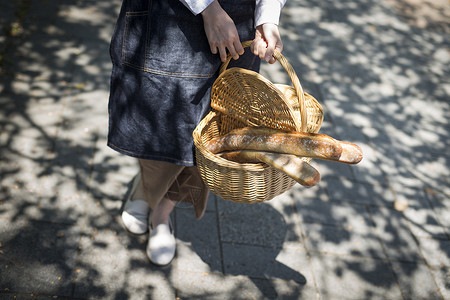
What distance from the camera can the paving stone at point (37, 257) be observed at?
7.84 ft

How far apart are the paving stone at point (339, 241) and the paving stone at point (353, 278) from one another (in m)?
0.06

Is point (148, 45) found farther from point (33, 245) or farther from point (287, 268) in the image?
point (287, 268)

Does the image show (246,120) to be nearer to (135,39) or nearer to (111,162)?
(135,39)

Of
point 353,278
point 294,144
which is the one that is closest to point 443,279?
point 353,278

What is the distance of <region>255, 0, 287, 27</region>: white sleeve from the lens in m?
1.91

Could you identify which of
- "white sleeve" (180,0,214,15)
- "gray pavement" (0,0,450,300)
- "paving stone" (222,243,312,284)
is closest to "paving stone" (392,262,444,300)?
"gray pavement" (0,0,450,300)

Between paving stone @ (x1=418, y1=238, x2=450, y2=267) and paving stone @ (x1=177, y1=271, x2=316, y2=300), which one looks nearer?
A: paving stone @ (x1=177, y1=271, x2=316, y2=300)

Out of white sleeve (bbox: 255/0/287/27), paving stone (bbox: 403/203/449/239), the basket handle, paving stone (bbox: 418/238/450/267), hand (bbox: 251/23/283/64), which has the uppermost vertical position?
white sleeve (bbox: 255/0/287/27)

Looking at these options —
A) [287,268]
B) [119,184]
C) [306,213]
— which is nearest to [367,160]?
[306,213]

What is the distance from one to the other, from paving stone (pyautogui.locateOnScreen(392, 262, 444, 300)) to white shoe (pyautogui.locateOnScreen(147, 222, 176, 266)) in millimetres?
1555

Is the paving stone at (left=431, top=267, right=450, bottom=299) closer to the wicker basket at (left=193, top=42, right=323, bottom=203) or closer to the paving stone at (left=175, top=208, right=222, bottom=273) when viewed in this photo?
the paving stone at (left=175, top=208, right=222, bottom=273)

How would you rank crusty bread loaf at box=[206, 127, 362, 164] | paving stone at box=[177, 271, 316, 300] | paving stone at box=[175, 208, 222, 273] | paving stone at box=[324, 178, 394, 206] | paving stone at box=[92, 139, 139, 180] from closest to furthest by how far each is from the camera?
crusty bread loaf at box=[206, 127, 362, 164] → paving stone at box=[177, 271, 316, 300] → paving stone at box=[175, 208, 222, 273] → paving stone at box=[92, 139, 139, 180] → paving stone at box=[324, 178, 394, 206]

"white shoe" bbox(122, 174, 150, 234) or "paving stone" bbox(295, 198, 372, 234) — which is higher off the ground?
"white shoe" bbox(122, 174, 150, 234)

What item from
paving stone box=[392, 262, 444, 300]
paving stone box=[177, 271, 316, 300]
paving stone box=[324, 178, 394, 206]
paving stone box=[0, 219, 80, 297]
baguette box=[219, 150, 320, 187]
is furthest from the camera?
paving stone box=[324, 178, 394, 206]
